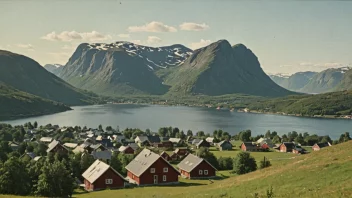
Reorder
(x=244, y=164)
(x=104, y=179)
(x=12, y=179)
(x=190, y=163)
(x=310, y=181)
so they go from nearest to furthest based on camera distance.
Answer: (x=310, y=181) → (x=12, y=179) → (x=104, y=179) → (x=244, y=164) → (x=190, y=163)

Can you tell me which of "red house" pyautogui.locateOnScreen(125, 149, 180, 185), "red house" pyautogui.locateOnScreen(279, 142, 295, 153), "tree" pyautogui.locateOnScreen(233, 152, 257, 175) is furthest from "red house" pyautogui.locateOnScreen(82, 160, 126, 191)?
"red house" pyautogui.locateOnScreen(279, 142, 295, 153)

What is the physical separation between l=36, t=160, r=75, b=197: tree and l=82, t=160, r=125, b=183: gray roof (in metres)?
13.1

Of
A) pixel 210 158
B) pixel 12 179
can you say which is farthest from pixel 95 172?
pixel 210 158

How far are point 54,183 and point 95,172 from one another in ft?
51.6

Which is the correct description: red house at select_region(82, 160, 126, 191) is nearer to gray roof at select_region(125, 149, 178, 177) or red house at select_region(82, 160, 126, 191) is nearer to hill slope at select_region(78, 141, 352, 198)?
gray roof at select_region(125, 149, 178, 177)

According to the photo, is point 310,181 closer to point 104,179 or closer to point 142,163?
point 104,179

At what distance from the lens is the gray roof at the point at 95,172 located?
47.9 m

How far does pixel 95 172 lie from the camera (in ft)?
162

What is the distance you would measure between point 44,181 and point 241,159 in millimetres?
32043

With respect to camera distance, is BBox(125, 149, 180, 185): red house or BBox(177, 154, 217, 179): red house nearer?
BBox(125, 149, 180, 185): red house

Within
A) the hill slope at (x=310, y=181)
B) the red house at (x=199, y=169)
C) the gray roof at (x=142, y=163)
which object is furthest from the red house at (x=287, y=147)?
the hill slope at (x=310, y=181)

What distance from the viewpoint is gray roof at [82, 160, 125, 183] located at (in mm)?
47878

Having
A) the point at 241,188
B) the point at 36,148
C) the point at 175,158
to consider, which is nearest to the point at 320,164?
the point at 241,188

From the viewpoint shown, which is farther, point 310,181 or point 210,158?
point 210,158
